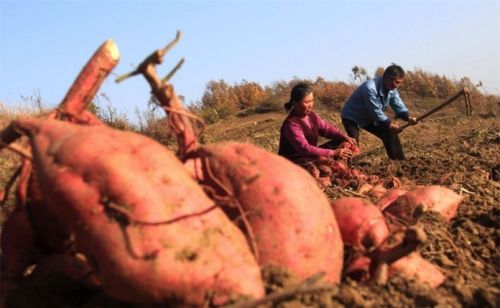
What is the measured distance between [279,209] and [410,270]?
0.67 metres

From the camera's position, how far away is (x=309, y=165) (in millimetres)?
5422

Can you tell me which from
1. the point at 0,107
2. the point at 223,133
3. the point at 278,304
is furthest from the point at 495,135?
the point at 0,107

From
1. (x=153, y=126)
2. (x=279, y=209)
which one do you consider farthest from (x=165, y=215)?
(x=153, y=126)

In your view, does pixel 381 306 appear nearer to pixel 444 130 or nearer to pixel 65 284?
pixel 65 284

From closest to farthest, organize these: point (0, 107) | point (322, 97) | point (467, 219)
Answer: point (467, 219) → point (0, 107) → point (322, 97)

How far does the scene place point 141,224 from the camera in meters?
1.82

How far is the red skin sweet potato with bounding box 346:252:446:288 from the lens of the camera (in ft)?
7.43

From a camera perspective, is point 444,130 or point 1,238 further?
point 444,130

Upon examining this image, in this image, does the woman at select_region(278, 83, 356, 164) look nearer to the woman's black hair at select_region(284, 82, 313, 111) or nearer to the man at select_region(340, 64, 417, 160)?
the woman's black hair at select_region(284, 82, 313, 111)

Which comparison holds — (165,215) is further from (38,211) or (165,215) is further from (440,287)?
(440,287)

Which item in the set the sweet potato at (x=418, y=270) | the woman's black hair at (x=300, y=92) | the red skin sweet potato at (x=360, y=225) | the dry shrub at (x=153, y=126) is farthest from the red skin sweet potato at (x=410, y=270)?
the dry shrub at (x=153, y=126)

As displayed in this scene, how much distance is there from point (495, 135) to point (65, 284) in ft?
26.5

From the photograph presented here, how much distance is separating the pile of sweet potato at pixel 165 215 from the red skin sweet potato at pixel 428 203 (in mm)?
683

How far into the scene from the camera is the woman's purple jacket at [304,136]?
5.48 metres
